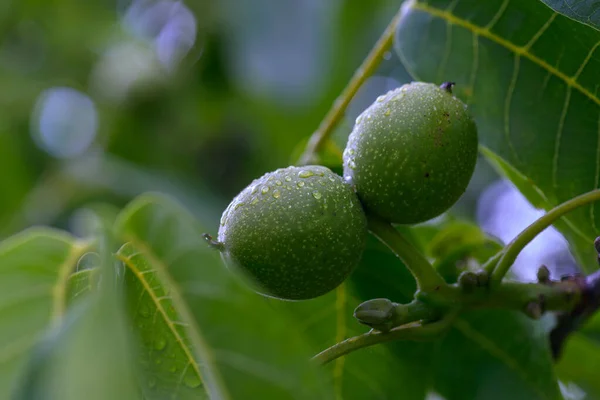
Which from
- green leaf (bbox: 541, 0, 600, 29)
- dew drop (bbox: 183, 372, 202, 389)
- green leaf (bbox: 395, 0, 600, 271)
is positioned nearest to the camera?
dew drop (bbox: 183, 372, 202, 389)

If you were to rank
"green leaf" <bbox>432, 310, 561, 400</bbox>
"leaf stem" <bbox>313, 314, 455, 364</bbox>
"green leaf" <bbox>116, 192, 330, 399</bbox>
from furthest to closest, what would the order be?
1. "green leaf" <bbox>432, 310, 561, 400</bbox>
2. "leaf stem" <bbox>313, 314, 455, 364</bbox>
3. "green leaf" <bbox>116, 192, 330, 399</bbox>

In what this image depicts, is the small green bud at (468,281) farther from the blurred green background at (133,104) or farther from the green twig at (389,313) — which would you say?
the blurred green background at (133,104)

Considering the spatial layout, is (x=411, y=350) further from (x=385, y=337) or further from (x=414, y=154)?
(x=414, y=154)

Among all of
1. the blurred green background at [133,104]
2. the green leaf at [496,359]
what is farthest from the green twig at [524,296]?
the blurred green background at [133,104]

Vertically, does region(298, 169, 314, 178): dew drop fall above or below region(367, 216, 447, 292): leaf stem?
above

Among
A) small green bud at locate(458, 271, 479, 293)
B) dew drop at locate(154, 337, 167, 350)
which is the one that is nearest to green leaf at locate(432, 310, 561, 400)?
small green bud at locate(458, 271, 479, 293)

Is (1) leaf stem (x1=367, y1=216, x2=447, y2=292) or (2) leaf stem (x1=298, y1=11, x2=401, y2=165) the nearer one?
(1) leaf stem (x1=367, y1=216, x2=447, y2=292)

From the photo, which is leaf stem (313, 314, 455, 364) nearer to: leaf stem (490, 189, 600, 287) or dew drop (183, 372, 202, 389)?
leaf stem (490, 189, 600, 287)
